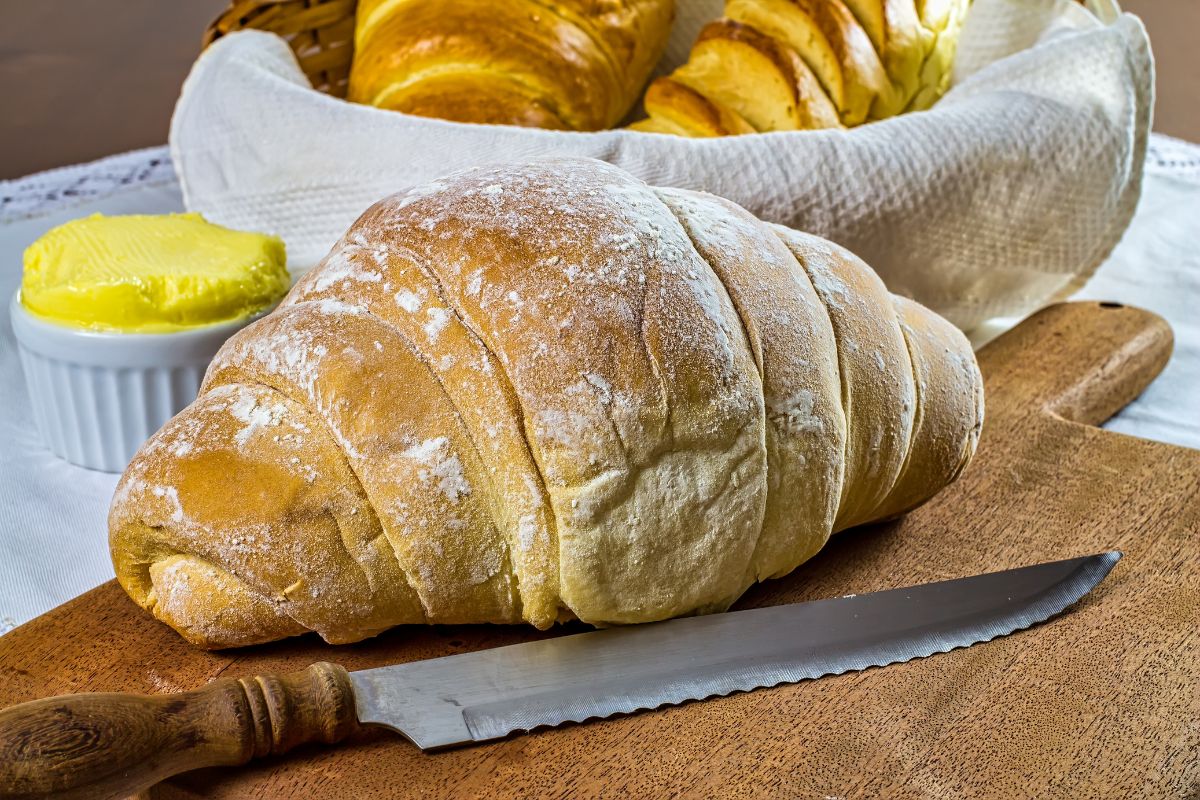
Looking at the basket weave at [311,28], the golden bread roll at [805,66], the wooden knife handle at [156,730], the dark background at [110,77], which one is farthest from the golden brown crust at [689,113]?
the dark background at [110,77]

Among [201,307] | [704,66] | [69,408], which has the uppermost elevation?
[704,66]

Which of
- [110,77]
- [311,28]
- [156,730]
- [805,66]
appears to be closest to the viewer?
[156,730]

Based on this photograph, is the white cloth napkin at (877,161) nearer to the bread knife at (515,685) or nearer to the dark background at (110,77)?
the bread knife at (515,685)

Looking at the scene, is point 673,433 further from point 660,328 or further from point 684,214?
point 684,214

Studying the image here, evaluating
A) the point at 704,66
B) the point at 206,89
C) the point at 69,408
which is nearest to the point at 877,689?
the point at 69,408

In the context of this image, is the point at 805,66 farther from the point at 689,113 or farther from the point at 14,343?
the point at 14,343

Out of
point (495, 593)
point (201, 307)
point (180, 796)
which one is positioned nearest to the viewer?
point (180, 796)

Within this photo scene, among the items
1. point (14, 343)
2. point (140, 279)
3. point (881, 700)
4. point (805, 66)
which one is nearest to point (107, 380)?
point (140, 279)

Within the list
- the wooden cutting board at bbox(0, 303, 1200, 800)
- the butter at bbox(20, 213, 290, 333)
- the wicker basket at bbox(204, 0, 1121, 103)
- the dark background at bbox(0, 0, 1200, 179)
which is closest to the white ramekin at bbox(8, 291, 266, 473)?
the butter at bbox(20, 213, 290, 333)
